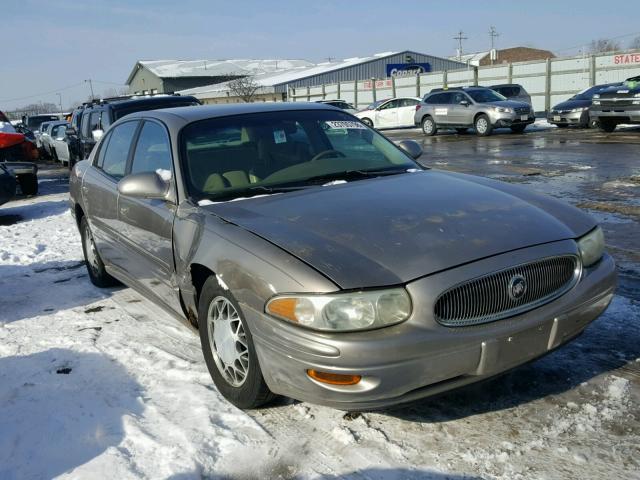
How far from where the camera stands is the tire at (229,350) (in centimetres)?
317

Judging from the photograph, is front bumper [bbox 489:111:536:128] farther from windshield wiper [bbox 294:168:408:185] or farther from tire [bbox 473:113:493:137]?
windshield wiper [bbox 294:168:408:185]

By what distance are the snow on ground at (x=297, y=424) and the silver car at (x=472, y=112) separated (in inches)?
689

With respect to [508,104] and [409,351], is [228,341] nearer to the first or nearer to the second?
[409,351]

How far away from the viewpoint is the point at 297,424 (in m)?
3.21

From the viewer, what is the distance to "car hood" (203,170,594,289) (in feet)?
9.29

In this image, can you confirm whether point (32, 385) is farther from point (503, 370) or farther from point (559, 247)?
point (559, 247)

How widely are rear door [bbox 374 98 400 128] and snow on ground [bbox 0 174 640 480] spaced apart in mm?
24587

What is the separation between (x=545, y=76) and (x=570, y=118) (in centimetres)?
793

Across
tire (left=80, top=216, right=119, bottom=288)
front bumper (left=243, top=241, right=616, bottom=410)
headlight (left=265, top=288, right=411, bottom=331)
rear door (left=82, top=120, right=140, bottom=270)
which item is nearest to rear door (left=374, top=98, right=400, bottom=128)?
tire (left=80, top=216, right=119, bottom=288)

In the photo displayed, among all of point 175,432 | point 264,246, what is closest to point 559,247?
point 264,246

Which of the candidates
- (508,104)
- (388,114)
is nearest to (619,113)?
(508,104)

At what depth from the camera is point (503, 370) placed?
2.88m

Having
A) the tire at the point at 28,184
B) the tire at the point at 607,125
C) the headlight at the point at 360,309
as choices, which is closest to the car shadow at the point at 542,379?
the headlight at the point at 360,309

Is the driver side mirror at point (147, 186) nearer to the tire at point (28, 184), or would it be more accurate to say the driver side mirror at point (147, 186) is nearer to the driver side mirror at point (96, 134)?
the driver side mirror at point (96, 134)
